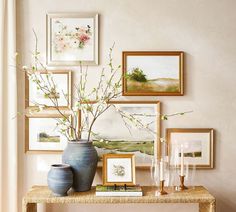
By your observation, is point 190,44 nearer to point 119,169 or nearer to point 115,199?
point 119,169

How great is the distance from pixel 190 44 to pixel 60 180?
1336 millimetres

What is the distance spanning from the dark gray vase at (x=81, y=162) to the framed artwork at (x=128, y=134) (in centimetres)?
27

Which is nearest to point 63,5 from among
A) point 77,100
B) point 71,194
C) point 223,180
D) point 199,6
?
point 77,100

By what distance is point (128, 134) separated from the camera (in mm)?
3068

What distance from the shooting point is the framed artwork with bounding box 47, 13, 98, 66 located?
3.06 metres

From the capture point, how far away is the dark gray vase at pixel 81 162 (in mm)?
2773

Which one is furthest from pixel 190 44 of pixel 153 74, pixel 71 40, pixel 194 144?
pixel 71 40

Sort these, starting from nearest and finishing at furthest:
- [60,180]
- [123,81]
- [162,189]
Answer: [60,180] → [162,189] → [123,81]

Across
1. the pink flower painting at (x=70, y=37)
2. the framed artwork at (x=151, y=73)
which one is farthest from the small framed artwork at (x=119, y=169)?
the pink flower painting at (x=70, y=37)

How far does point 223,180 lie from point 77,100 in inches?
47.9

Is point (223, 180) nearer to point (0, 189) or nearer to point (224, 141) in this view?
point (224, 141)

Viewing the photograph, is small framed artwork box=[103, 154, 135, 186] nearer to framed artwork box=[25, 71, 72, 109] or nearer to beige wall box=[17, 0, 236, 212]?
beige wall box=[17, 0, 236, 212]

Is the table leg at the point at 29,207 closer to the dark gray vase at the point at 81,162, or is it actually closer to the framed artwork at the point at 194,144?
the dark gray vase at the point at 81,162

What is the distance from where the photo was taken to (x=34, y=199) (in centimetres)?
266
